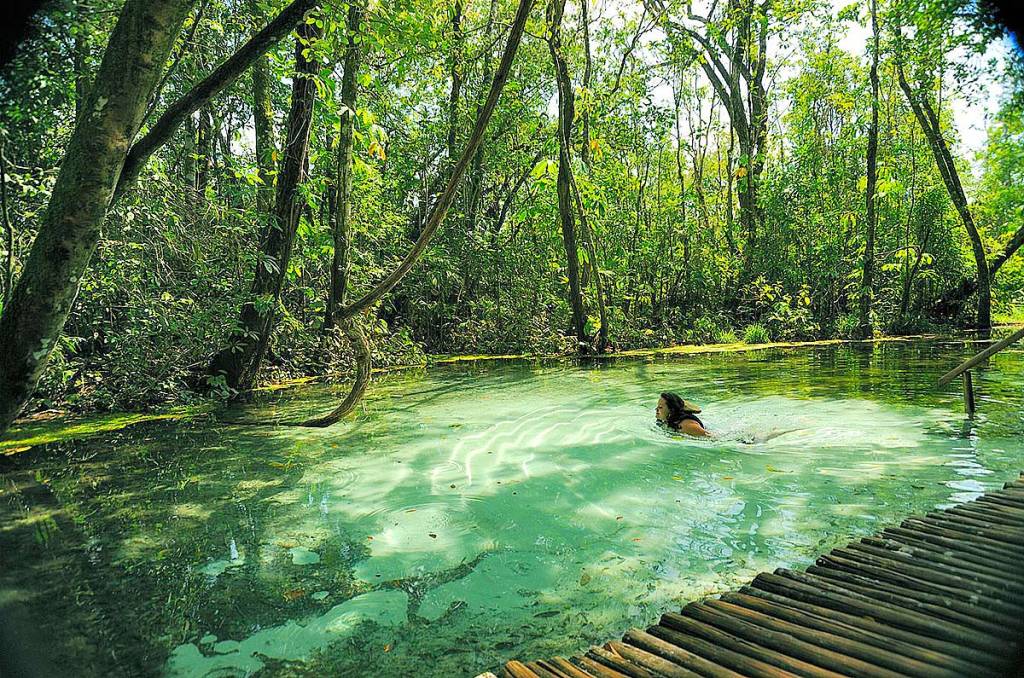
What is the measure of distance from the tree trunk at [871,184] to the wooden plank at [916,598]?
13281 millimetres

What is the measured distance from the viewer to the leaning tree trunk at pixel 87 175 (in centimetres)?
224

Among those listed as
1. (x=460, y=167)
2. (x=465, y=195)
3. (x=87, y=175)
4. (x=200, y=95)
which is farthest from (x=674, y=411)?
(x=465, y=195)

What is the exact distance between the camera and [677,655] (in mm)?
1812

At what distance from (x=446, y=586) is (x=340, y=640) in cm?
58

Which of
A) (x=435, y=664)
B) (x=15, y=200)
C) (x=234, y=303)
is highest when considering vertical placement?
(x=15, y=200)

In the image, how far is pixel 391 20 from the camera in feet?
16.0

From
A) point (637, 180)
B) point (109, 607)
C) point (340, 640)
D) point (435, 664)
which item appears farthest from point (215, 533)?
point (637, 180)

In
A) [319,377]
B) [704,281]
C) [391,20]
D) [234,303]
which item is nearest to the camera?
[391,20]

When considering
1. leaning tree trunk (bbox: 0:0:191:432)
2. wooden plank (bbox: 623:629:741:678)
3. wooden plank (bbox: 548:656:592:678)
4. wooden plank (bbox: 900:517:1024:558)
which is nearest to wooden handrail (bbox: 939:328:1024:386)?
wooden plank (bbox: 900:517:1024:558)

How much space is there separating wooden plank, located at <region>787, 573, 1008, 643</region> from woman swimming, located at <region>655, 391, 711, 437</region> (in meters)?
3.17

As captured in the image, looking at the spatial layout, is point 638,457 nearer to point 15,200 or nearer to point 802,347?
point 15,200

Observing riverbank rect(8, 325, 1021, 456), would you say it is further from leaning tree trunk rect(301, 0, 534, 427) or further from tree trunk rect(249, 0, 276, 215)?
tree trunk rect(249, 0, 276, 215)

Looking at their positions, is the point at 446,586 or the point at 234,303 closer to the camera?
the point at 446,586

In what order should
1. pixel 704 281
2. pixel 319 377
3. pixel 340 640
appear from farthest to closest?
pixel 704 281 → pixel 319 377 → pixel 340 640
